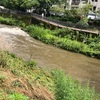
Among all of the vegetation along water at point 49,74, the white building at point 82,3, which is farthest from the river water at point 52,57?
the white building at point 82,3

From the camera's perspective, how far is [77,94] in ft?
27.8

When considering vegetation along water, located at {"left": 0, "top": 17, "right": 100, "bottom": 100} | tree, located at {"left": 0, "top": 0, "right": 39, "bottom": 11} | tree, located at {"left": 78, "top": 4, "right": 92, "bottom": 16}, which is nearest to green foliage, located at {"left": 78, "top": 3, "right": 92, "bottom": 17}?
tree, located at {"left": 78, "top": 4, "right": 92, "bottom": 16}

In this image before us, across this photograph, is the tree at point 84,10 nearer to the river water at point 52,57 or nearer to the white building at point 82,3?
the river water at point 52,57

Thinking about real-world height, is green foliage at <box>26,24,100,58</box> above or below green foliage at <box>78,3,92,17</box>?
below

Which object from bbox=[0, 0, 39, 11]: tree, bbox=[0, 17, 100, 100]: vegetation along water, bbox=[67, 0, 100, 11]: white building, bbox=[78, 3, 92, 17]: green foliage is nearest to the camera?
bbox=[0, 17, 100, 100]: vegetation along water

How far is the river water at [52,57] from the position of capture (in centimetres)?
2002

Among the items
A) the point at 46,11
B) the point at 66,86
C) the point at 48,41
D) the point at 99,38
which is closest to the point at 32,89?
the point at 66,86

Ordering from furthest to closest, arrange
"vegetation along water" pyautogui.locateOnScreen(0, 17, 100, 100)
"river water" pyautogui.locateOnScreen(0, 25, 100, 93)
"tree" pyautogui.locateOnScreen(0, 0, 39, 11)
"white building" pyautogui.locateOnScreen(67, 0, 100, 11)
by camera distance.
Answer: "white building" pyautogui.locateOnScreen(67, 0, 100, 11) → "tree" pyautogui.locateOnScreen(0, 0, 39, 11) → "river water" pyautogui.locateOnScreen(0, 25, 100, 93) → "vegetation along water" pyautogui.locateOnScreen(0, 17, 100, 100)

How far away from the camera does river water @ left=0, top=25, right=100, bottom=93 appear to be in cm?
2002

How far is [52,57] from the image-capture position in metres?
24.3

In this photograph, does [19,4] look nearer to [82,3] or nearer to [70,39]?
[82,3]

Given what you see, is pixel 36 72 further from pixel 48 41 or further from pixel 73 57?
pixel 48 41

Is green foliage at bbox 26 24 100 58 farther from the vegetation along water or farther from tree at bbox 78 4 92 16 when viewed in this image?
tree at bbox 78 4 92 16

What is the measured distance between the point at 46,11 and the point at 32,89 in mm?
37229
